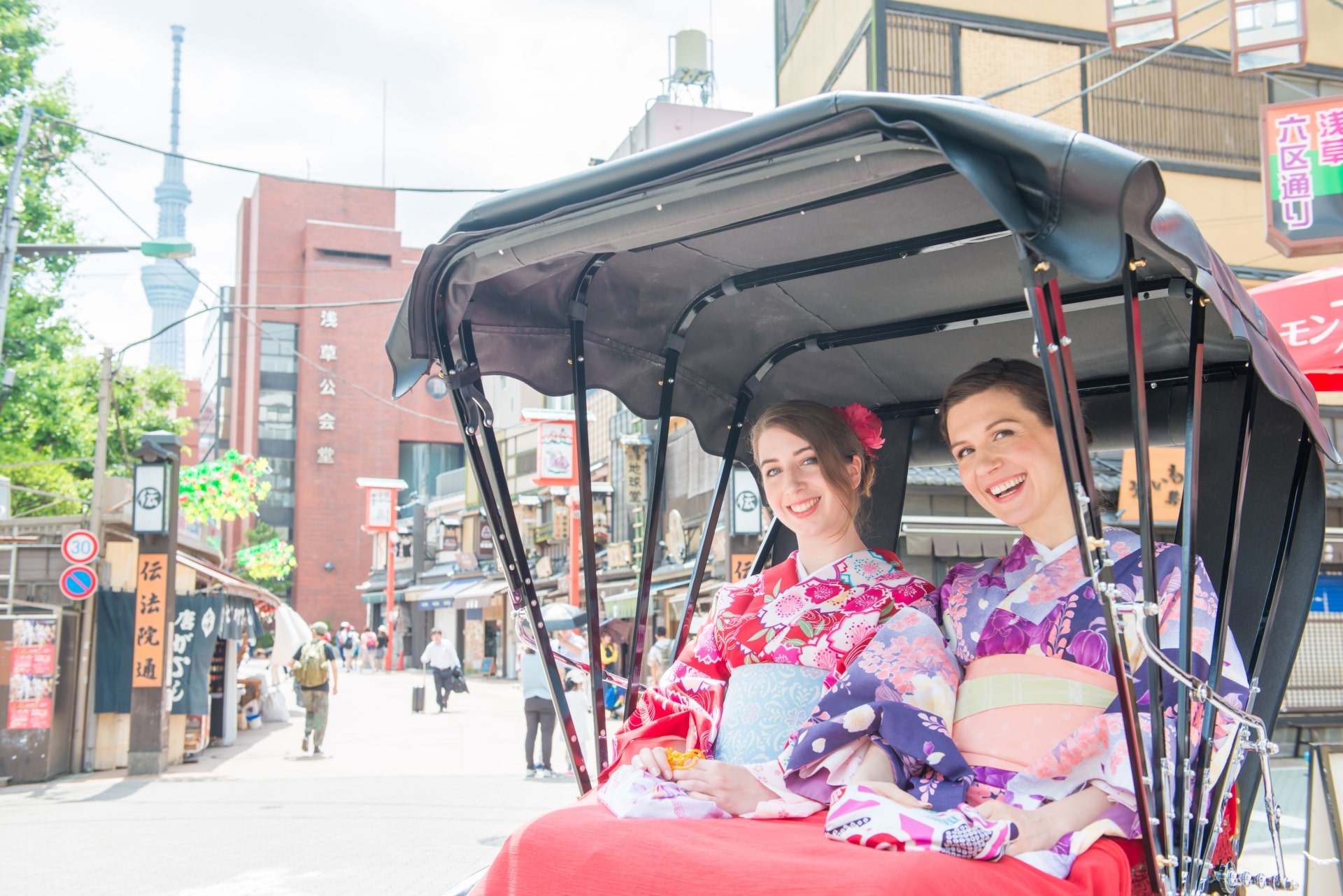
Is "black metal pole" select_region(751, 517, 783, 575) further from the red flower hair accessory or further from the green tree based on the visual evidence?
the green tree

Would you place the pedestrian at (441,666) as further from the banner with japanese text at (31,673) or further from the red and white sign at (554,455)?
the banner with japanese text at (31,673)

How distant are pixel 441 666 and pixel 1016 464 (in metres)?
19.4

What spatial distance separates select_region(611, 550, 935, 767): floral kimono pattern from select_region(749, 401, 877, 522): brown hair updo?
19 cm

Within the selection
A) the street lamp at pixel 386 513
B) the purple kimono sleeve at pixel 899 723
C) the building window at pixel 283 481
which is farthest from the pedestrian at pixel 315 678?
the building window at pixel 283 481

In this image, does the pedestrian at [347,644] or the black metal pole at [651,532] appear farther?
the pedestrian at [347,644]

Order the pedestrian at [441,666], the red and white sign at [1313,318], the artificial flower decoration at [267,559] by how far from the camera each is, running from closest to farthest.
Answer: the red and white sign at [1313,318]
the pedestrian at [441,666]
the artificial flower decoration at [267,559]

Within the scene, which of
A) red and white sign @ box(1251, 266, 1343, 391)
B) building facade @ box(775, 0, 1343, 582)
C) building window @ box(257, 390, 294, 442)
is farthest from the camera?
building window @ box(257, 390, 294, 442)

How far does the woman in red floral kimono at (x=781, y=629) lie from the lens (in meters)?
2.57

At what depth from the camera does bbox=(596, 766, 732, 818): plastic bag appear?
2.29m

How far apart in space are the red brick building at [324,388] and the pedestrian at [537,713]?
1521 inches

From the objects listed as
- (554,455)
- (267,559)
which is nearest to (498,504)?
(554,455)

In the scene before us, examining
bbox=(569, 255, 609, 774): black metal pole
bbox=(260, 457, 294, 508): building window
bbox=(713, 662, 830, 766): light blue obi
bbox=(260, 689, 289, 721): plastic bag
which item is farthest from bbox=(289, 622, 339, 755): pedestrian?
bbox=(260, 457, 294, 508): building window

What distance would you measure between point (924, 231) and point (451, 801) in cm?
837

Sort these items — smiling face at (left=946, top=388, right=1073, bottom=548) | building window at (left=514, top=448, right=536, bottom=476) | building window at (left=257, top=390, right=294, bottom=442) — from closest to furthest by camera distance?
1. smiling face at (left=946, top=388, right=1073, bottom=548)
2. building window at (left=514, top=448, right=536, bottom=476)
3. building window at (left=257, top=390, right=294, bottom=442)
